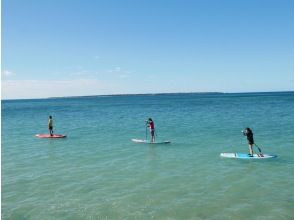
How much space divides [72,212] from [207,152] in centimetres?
1219

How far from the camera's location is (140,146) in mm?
25953

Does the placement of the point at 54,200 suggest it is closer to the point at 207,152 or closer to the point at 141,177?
the point at 141,177

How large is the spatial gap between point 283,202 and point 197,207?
3253 millimetres

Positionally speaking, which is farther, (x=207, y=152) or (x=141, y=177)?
(x=207, y=152)

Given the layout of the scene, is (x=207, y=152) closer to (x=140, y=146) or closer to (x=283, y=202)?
(x=140, y=146)

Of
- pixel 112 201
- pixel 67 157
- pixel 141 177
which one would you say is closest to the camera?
pixel 112 201

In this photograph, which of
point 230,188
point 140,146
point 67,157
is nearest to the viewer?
point 230,188

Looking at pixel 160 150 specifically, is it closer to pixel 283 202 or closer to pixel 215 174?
pixel 215 174

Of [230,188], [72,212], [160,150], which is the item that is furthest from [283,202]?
[160,150]

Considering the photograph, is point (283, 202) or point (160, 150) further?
point (160, 150)

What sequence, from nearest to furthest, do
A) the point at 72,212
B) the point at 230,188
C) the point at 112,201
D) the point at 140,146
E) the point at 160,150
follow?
the point at 72,212
the point at 112,201
the point at 230,188
the point at 160,150
the point at 140,146

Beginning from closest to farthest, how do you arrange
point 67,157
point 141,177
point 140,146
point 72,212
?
point 72,212, point 141,177, point 67,157, point 140,146

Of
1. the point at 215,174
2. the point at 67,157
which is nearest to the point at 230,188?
the point at 215,174

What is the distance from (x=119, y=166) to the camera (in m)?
19.0
